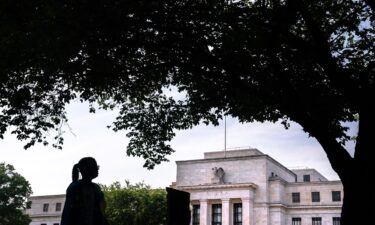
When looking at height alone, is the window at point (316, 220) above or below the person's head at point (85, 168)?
above

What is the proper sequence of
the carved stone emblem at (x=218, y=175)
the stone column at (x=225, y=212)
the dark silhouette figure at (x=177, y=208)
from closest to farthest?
the dark silhouette figure at (x=177, y=208) → the stone column at (x=225, y=212) → the carved stone emblem at (x=218, y=175)

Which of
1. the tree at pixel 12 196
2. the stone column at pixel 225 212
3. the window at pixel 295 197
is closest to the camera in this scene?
the tree at pixel 12 196

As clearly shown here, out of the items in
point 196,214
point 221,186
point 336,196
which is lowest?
point 196,214

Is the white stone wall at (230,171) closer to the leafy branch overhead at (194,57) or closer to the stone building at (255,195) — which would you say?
the stone building at (255,195)

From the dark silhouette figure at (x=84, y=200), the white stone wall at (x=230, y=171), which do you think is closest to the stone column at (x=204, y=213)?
the white stone wall at (x=230, y=171)

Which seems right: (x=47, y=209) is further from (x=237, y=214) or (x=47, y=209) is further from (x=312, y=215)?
(x=312, y=215)

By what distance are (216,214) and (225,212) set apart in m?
1.87

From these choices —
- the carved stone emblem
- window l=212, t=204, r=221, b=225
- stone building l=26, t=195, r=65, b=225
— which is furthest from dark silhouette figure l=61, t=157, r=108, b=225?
stone building l=26, t=195, r=65, b=225

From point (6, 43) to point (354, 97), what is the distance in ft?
30.1

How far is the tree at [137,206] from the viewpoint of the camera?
4934 centimetres

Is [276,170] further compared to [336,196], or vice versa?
[276,170]

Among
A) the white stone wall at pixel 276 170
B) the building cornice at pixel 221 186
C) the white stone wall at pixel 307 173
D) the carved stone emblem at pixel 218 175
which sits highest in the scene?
the white stone wall at pixel 307 173

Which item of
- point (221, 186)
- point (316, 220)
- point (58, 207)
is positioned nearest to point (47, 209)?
point (58, 207)

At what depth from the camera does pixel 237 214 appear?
5750 centimetres
